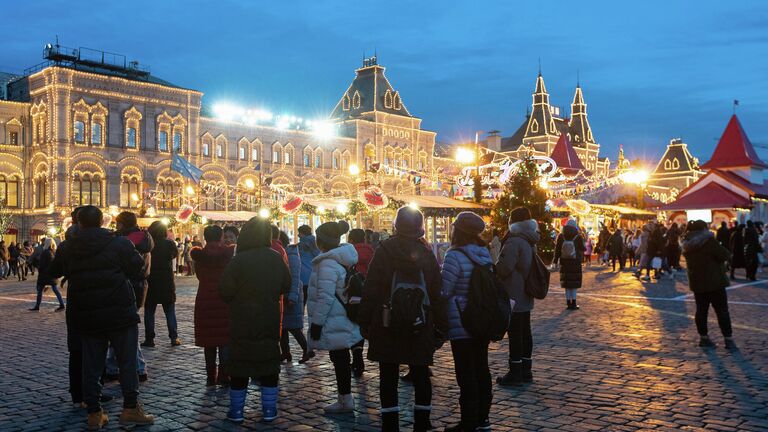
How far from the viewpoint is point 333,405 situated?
612 centimetres

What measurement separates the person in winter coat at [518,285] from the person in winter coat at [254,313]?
2439 mm

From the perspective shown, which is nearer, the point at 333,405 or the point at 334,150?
the point at 333,405

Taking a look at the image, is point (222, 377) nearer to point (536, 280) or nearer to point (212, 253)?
point (212, 253)

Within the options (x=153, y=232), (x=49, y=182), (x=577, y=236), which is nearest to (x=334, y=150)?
(x=49, y=182)

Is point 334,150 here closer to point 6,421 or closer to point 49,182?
point 49,182

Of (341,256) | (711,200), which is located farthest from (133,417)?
(711,200)

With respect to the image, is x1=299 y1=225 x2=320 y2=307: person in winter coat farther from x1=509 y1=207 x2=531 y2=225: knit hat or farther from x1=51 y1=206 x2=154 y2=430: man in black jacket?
x1=51 y1=206 x2=154 y2=430: man in black jacket

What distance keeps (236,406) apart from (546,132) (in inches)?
3751

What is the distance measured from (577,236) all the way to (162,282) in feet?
25.0

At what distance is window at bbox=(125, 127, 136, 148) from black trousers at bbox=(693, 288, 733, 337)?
4368cm

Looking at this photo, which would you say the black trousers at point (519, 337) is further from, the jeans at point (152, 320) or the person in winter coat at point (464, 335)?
the jeans at point (152, 320)

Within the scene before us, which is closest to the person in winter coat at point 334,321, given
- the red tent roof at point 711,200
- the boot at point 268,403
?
the boot at point 268,403

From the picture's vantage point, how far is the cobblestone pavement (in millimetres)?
5773

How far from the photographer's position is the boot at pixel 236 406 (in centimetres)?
575
